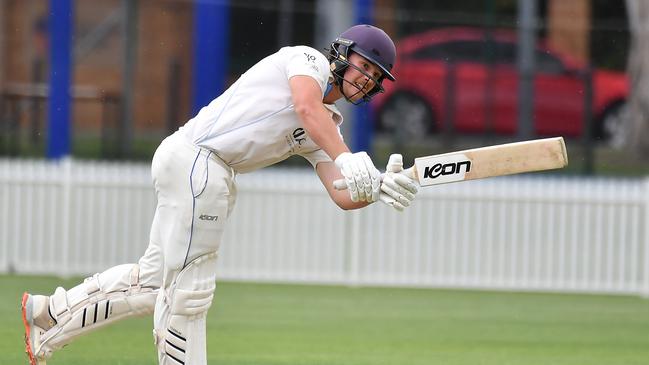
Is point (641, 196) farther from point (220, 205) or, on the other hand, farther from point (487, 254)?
point (220, 205)

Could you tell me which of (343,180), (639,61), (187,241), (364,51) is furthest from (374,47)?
(639,61)

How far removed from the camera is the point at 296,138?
21.8ft

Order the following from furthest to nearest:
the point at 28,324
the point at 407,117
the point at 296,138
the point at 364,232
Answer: the point at 407,117, the point at 364,232, the point at 28,324, the point at 296,138

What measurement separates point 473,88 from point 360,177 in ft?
33.2

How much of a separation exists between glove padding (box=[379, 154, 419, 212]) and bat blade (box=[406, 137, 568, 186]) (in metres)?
0.06

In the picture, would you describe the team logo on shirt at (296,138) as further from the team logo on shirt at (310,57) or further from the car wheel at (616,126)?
the car wheel at (616,126)

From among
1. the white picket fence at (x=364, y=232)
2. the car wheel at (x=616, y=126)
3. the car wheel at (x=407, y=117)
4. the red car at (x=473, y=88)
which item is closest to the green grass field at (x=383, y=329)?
the white picket fence at (x=364, y=232)

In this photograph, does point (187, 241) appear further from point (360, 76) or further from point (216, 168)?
point (360, 76)

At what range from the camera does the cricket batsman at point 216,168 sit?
249 inches

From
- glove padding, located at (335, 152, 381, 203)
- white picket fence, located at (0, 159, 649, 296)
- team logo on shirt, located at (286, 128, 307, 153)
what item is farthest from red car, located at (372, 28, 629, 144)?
glove padding, located at (335, 152, 381, 203)

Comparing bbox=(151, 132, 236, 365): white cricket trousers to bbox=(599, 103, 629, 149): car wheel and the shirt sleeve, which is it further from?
bbox=(599, 103, 629, 149): car wheel

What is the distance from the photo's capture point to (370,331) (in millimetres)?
9945

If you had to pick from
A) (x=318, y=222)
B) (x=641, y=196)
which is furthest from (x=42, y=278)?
(x=641, y=196)

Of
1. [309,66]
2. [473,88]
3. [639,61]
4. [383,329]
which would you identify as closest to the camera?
[309,66]
